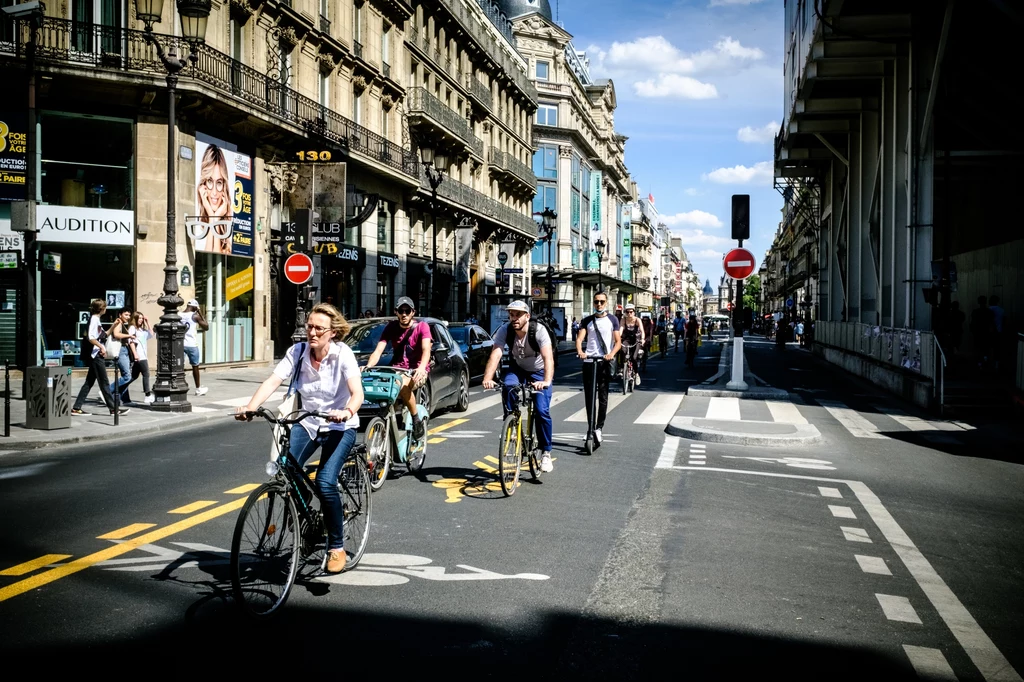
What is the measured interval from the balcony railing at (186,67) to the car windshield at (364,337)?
703cm

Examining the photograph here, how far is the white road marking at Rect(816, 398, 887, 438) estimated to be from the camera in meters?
13.3

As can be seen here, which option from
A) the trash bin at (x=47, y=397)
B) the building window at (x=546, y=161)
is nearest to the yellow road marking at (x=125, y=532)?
the trash bin at (x=47, y=397)

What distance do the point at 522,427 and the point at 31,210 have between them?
387 inches

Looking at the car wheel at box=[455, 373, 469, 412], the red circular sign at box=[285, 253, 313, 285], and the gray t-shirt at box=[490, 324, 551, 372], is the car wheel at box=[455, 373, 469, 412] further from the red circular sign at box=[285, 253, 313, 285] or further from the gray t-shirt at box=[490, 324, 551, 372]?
the gray t-shirt at box=[490, 324, 551, 372]

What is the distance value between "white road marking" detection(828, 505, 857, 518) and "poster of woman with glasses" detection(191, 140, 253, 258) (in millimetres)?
18222

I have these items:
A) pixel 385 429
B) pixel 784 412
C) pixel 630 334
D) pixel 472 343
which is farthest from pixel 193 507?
pixel 630 334

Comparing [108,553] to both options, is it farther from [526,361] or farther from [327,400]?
[526,361]

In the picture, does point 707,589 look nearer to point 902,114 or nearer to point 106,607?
point 106,607

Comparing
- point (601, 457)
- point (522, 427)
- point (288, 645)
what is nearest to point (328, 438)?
point (288, 645)

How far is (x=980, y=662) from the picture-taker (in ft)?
13.9

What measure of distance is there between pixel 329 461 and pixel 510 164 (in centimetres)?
5037

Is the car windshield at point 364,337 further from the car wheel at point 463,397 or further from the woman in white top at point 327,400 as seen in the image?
the woman in white top at point 327,400

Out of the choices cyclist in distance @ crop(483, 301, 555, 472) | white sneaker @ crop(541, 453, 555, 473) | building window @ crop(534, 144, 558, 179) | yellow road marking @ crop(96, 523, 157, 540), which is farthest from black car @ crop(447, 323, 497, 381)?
building window @ crop(534, 144, 558, 179)

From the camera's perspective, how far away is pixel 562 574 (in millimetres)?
5586
